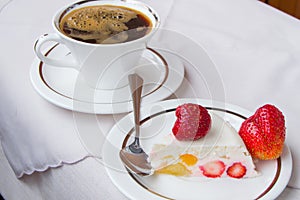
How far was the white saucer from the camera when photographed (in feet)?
2.17

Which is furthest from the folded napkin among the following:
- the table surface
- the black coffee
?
the black coffee

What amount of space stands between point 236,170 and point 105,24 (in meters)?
0.31

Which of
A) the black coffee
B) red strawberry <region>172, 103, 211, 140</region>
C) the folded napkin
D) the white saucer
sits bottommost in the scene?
the folded napkin

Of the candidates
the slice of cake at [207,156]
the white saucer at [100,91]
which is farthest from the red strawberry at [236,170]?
the white saucer at [100,91]

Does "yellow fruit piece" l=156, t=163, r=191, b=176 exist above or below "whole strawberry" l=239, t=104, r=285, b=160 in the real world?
below

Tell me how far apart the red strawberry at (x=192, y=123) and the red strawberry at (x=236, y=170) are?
5 cm

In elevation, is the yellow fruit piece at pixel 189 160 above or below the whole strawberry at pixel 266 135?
below

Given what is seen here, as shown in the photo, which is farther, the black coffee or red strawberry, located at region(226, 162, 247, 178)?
the black coffee

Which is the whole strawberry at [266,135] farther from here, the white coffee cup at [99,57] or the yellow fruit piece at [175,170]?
the white coffee cup at [99,57]

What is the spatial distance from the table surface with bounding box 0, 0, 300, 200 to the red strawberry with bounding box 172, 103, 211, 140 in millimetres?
93

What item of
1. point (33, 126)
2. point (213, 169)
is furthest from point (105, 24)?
point (213, 169)

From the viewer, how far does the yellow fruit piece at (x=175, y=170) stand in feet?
1.85

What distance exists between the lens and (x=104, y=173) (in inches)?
23.0

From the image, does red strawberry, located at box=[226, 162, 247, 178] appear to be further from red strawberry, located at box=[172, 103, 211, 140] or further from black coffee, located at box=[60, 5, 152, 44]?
black coffee, located at box=[60, 5, 152, 44]
